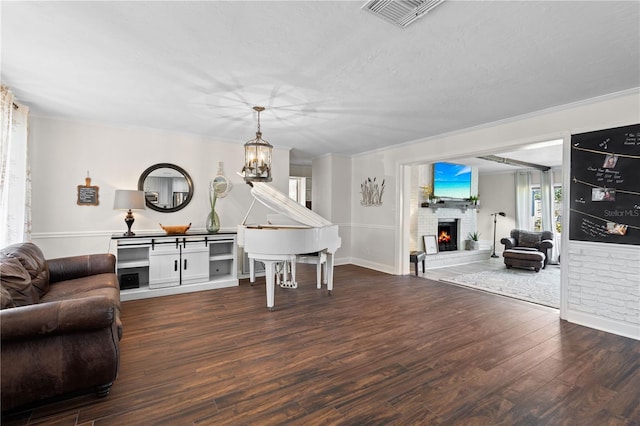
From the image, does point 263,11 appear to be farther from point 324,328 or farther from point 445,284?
point 445,284

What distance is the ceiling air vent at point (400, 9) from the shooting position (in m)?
1.75

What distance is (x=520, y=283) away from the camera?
5141mm

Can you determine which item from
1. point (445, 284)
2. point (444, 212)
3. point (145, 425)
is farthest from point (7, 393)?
point (444, 212)

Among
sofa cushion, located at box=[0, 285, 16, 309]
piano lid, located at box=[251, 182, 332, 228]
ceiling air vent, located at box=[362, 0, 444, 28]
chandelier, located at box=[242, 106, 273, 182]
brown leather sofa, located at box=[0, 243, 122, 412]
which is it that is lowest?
brown leather sofa, located at box=[0, 243, 122, 412]

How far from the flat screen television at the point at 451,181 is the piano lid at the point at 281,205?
14.5ft

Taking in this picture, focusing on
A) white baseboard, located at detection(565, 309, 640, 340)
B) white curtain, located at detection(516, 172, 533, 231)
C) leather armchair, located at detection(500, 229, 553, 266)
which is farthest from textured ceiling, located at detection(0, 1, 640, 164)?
white curtain, located at detection(516, 172, 533, 231)

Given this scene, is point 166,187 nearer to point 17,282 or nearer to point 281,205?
point 281,205

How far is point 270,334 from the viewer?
296 cm

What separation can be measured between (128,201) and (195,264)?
4.13ft

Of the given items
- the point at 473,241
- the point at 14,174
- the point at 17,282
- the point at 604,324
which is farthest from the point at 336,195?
the point at 17,282

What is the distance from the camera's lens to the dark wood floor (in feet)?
5.97

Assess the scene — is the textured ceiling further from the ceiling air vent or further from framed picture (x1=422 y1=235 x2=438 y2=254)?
framed picture (x1=422 y1=235 x2=438 y2=254)

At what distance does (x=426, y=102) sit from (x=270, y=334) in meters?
3.03

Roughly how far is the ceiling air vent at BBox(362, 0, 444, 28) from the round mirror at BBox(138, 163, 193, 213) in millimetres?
4035
